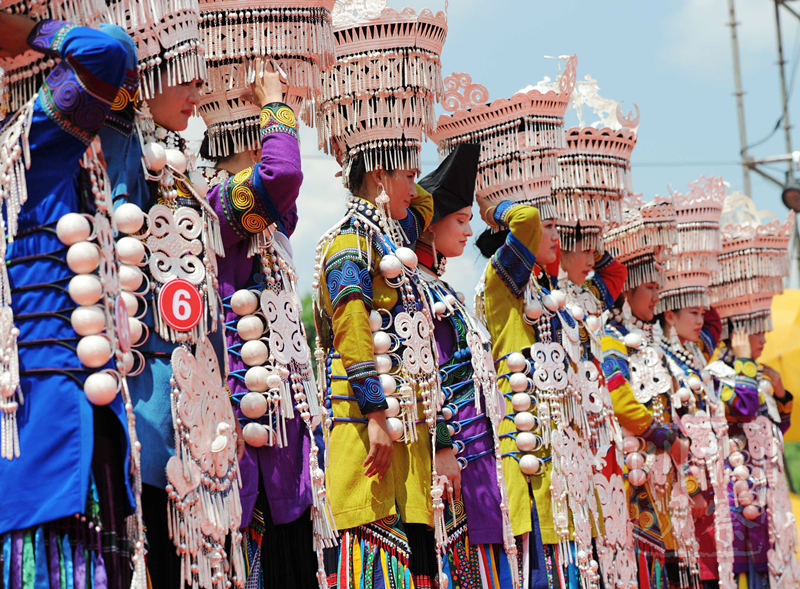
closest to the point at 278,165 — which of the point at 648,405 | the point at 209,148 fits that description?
the point at 209,148

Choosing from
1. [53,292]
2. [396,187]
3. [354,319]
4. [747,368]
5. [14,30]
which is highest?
[396,187]

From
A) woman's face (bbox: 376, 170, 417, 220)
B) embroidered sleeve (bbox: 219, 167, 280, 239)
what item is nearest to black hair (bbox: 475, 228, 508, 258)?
woman's face (bbox: 376, 170, 417, 220)

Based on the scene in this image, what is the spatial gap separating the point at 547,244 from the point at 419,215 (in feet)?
3.50

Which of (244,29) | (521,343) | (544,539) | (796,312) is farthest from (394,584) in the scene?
(796,312)

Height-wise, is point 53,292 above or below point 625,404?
below

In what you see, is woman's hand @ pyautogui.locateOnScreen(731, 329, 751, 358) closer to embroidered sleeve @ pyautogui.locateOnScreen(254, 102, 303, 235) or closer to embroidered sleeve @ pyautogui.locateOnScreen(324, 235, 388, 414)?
embroidered sleeve @ pyautogui.locateOnScreen(324, 235, 388, 414)

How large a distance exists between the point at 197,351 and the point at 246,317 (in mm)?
503

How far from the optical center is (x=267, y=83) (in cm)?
418

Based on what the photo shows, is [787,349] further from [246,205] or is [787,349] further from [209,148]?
[246,205]

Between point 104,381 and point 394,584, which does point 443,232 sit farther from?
point 104,381

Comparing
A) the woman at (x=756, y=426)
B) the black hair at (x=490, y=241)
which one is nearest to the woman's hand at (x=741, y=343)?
the woman at (x=756, y=426)

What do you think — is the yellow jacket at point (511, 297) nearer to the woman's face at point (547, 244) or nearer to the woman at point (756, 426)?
the woman's face at point (547, 244)

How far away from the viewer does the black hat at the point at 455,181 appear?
5645 millimetres

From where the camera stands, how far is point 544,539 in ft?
18.2
